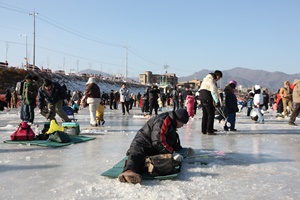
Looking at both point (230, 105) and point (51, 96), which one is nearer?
point (51, 96)

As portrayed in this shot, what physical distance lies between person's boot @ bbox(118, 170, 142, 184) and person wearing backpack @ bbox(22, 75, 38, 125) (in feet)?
21.0

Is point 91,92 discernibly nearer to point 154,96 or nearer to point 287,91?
point 154,96

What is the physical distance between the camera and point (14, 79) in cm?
4259

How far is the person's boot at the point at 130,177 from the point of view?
3193mm

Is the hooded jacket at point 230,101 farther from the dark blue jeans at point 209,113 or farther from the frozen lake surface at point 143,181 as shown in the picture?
the frozen lake surface at point 143,181

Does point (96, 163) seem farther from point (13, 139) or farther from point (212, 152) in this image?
point (13, 139)

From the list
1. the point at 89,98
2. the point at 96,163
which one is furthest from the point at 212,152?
the point at 89,98

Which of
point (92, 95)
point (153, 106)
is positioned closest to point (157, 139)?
point (92, 95)

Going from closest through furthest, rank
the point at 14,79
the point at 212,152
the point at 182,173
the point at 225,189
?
the point at 225,189 < the point at 182,173 < the point at 212,152 < the point at 14,79

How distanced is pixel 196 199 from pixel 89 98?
6.60m

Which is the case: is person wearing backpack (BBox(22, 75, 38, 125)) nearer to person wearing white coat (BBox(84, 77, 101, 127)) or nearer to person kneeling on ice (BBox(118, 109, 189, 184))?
person wearing white coat (BBox(84, 77, 101, 127))

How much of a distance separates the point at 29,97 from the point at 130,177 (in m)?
6.58

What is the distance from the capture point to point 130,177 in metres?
3.20

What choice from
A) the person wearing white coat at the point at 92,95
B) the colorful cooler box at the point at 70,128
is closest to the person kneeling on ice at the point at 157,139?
the colorful cooler box at the point at 70,128
